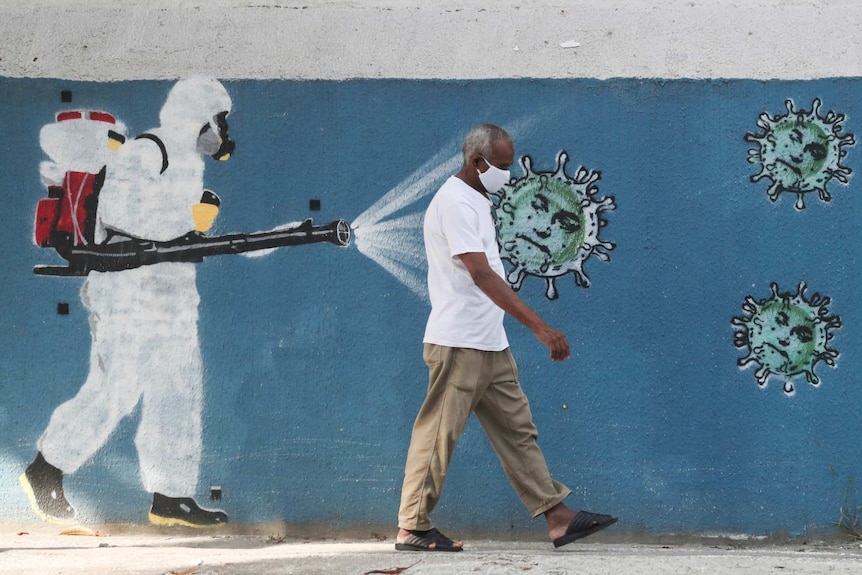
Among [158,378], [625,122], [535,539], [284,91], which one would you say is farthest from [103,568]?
[625,122]

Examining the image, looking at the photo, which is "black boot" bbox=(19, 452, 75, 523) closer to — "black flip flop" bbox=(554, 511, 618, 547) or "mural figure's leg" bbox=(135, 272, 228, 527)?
"mural figure's leg" bbox=(135, 272, 228, 527)

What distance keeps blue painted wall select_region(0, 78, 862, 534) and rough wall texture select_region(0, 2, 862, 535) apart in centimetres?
1

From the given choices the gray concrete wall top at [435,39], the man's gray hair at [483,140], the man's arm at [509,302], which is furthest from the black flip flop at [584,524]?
the gray concrete wall top at [435,39]

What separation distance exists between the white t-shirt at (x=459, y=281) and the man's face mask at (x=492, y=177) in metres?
0.05

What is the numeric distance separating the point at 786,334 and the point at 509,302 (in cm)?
142

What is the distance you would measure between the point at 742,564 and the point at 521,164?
1.83 m

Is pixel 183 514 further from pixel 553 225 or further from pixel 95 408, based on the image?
pixel 553 225

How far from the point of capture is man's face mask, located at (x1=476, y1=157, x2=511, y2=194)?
4059 mm

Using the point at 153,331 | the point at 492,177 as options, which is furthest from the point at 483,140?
the point at 153,331

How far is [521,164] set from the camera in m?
4.64

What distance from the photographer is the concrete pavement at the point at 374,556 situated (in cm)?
387

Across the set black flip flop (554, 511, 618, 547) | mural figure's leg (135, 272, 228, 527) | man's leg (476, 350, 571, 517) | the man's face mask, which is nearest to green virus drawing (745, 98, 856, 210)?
the man's face mask

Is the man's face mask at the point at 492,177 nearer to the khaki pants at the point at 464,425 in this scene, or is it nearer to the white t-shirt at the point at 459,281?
the white t-shirt at the point at 459,281

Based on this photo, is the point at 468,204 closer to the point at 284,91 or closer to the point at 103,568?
the point at 284,91
